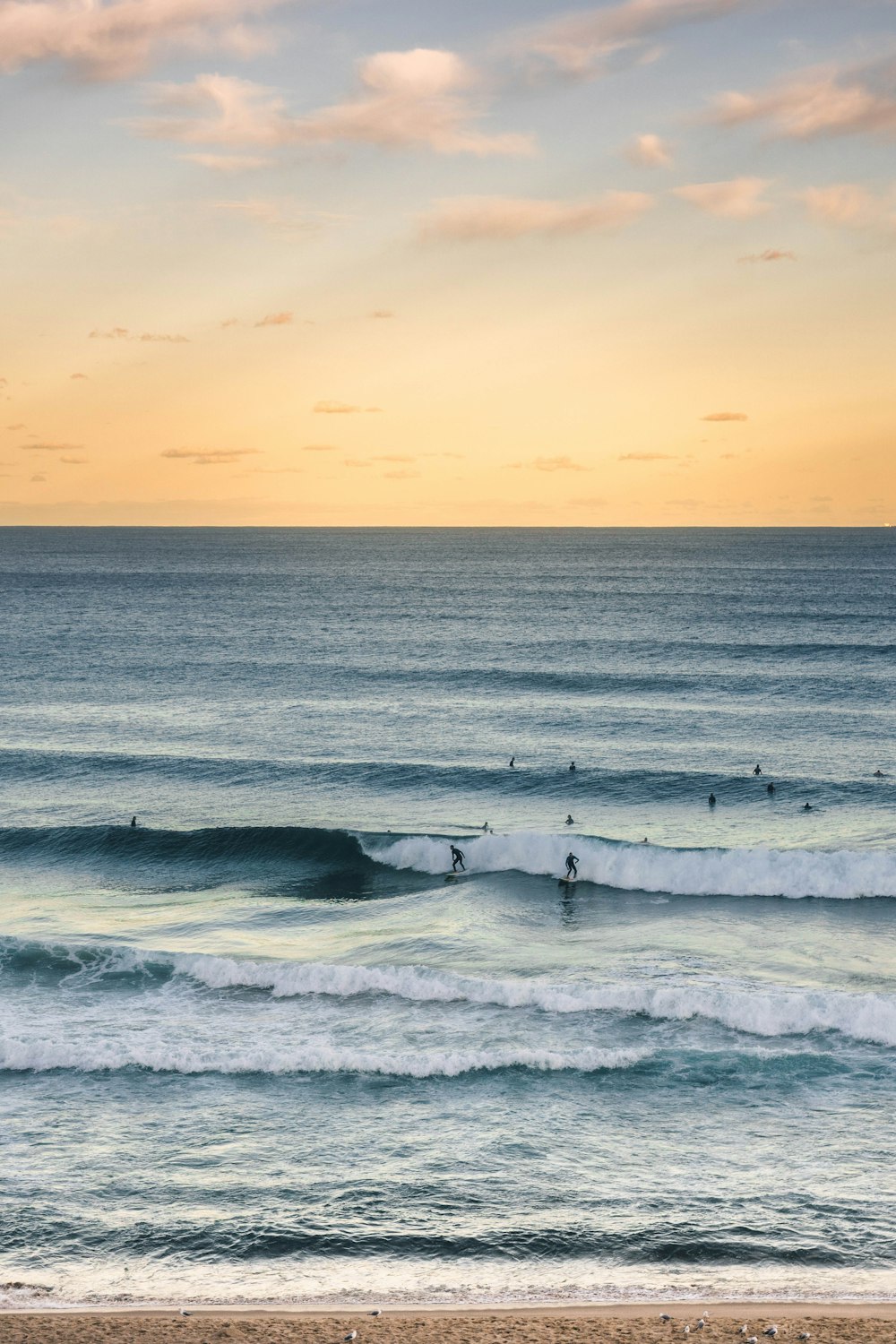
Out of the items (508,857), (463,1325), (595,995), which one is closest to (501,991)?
(595,995)

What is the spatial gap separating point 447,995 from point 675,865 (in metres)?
12.5

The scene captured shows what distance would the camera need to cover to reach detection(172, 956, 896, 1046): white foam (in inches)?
920

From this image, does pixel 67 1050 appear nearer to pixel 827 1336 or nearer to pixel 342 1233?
pixel 342 1233

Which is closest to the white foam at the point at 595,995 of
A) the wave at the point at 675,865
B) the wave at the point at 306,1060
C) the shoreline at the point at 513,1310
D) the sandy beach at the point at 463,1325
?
the wave at the point at 306,1060

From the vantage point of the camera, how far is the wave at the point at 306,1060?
71.5 feet

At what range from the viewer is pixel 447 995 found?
2539 cm

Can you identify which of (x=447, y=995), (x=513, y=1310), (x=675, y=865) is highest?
(x=675, y=865)

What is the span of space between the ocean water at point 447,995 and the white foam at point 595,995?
85mm

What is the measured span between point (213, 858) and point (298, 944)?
9641 mm

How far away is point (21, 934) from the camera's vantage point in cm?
2984

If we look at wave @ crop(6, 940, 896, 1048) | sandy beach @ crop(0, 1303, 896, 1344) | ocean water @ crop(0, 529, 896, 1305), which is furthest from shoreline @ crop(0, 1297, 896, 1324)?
wave @ crop(6, 940, 896, 1048)

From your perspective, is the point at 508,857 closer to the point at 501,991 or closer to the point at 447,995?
the point at 447,995

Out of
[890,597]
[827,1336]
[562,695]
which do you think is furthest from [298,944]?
[890,597]

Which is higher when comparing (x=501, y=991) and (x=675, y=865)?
(x=675, y=865)
